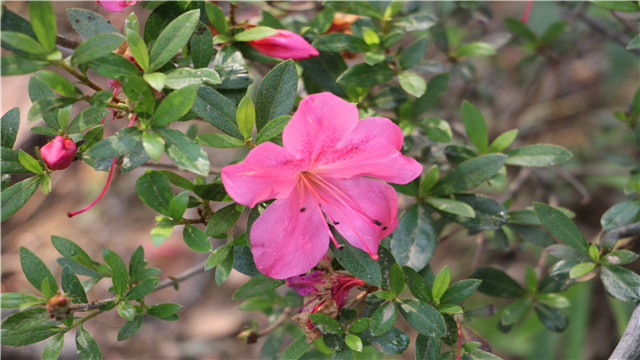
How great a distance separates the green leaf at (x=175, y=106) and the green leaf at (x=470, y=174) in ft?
2.26

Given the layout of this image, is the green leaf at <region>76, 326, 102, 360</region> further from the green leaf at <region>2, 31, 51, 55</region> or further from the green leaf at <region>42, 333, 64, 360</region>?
the green leaf at <region>2, 31, 51, 55</region>

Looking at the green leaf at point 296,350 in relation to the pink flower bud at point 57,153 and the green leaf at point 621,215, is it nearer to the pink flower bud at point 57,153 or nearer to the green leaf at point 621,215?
the pink flower bud at point 57,153

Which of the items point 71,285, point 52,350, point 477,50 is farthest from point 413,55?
point 52,350

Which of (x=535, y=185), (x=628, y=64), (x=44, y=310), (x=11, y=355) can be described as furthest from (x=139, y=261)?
(x=628, y=64)

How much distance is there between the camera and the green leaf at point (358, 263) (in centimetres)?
106

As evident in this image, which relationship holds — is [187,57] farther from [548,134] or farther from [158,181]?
[548,134]

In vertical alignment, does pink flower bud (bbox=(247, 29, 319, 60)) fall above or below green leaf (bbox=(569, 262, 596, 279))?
above

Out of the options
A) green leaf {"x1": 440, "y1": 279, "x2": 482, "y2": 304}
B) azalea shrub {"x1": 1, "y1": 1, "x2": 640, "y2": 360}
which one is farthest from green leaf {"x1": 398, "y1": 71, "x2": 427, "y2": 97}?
green leaf {"x1": 440, "y1": 279, "x2": 482, "y2": 304}

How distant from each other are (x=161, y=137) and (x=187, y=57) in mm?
319

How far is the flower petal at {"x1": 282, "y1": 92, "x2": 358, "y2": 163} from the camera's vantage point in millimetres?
925

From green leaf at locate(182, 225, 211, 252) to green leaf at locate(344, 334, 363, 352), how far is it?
342 millimetres

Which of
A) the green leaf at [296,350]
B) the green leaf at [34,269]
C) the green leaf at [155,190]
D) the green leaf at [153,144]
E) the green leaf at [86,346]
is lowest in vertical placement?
the green leaf at [296,350]

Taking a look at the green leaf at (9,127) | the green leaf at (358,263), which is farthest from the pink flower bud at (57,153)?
the green leaf at (358,263)

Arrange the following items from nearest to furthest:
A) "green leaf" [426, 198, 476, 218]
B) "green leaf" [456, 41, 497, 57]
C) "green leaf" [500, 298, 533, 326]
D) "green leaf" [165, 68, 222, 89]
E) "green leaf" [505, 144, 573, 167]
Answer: "green leaf" [165, 68, 222, 89], "green leaf" [426, 198, 476, 218], "green leaf" [505, 144, 573, 167], "green leaf" [500, 298, 533, 326], "green leaf" [456, 41, 497, 57]
